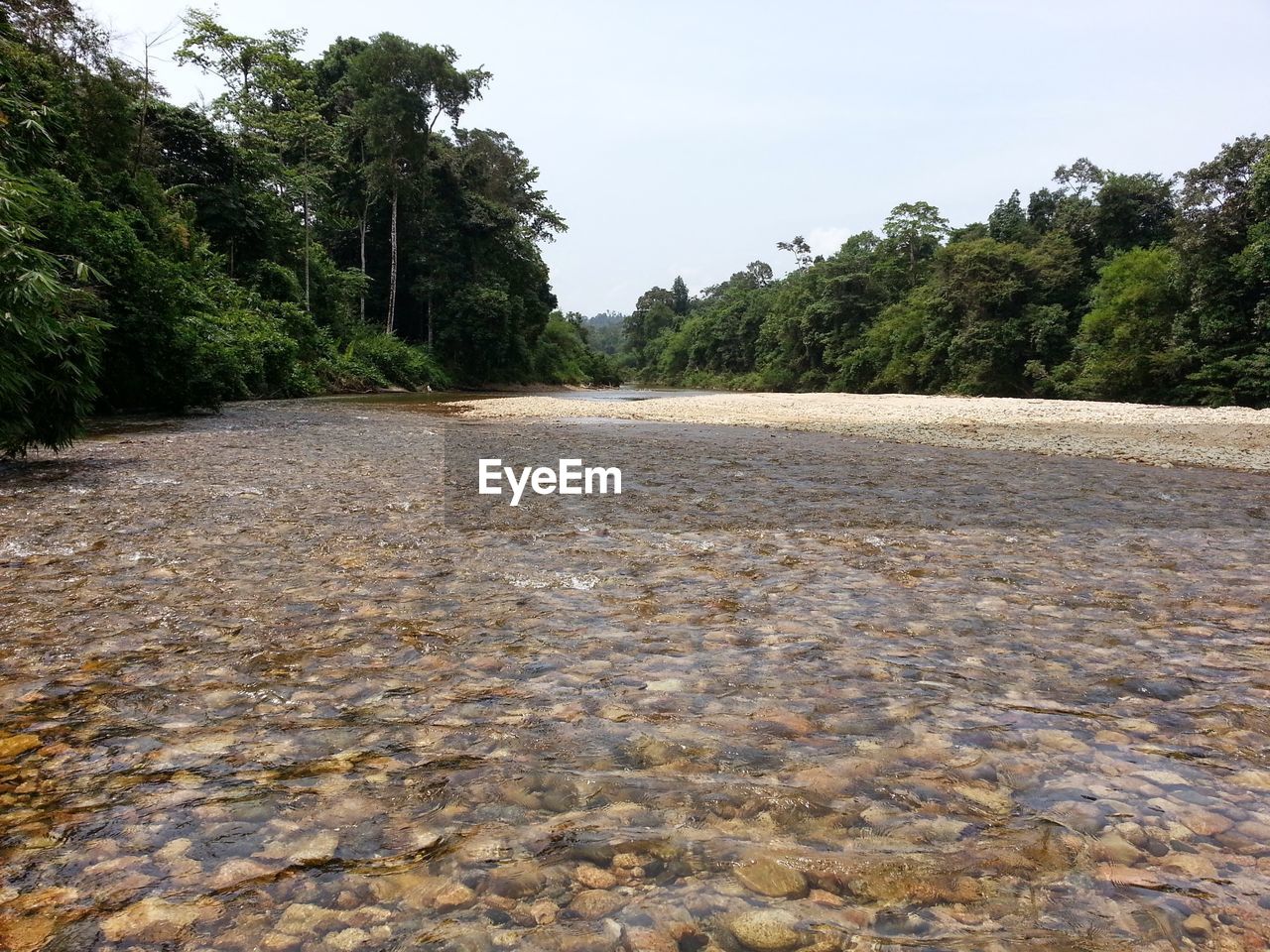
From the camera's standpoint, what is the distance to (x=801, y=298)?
218 ft

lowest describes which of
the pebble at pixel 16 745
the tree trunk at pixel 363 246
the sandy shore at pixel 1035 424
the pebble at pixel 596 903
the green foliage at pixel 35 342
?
the pebble at pixel 596 903

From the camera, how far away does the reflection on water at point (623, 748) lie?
1630mm

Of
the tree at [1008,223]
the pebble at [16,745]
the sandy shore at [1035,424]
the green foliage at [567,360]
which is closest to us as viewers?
the pebble at [16,745]

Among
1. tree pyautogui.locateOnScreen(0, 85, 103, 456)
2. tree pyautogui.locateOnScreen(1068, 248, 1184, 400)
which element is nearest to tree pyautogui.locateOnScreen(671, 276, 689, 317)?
tree pyautogui.locateOnScreen(1068, 248, 1184, 400)

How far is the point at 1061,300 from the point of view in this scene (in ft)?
129

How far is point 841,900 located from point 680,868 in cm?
38

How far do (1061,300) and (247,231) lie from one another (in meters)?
39.8

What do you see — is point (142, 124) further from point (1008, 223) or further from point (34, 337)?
point (1008, 223)

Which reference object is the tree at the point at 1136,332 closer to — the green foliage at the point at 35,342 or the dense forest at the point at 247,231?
the dense forest at the point at 247,231

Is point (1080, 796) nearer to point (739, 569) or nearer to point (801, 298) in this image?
point (739, 569)

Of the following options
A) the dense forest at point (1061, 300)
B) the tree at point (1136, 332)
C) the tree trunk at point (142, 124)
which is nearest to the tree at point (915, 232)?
the dense forest at point (1061, 300)

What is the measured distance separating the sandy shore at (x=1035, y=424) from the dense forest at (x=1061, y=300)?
762 cm

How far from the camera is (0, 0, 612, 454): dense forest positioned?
8.06 meters

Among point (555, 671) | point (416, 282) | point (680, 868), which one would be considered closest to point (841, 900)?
point (680, 868)
